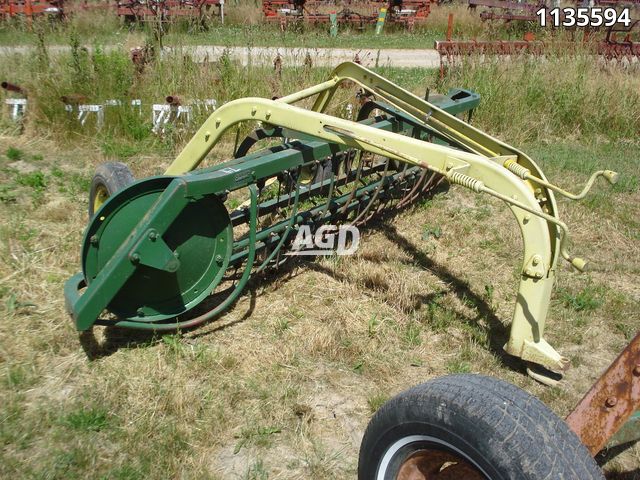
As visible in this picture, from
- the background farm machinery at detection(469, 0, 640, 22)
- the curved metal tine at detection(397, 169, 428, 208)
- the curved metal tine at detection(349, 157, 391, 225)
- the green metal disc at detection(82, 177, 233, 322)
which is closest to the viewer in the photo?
the green metal disc at detection(82, 177, 233, 322)

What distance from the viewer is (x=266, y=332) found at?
346 centimetres

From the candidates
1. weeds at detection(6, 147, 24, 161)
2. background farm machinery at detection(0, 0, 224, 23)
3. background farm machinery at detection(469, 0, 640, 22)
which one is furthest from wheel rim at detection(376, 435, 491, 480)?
background farm machinery at detection(469, 0, 640, 22)

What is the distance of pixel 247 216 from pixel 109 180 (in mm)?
963

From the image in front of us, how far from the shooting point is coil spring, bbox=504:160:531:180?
9.82 ft

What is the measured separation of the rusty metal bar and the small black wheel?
2.87 meters

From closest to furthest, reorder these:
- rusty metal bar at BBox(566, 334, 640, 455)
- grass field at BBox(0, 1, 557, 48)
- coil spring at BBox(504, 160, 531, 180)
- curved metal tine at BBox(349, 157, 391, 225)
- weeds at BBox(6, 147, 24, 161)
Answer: rusty metal bar at BBox(566, 334, 640, 455) < coil spring at BBox(504, 160, 531, 180) < curved metal tine at BBox(349, 157, 391, 225) < weeds at BBox(6, 147, 24, 161) < grass field at BBox(0, 1, 557, 48)

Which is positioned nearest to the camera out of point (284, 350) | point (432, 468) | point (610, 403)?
point (610, 403)

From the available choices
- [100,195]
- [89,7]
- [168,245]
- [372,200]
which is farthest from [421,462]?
[89,7]

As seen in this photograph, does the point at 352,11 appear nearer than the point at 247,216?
No

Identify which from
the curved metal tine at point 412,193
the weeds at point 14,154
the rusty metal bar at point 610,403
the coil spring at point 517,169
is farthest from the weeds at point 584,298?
the weeds at point 14,154

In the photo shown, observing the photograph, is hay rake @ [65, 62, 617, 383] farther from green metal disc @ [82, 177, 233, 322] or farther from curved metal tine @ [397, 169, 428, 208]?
curved metal tine @ [397, 169, 428, 208]

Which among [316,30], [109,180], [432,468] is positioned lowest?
[432,468]

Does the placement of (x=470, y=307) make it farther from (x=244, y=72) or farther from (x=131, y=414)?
(x=244, y=72)

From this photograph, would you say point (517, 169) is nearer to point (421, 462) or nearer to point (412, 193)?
point (421, 462)
